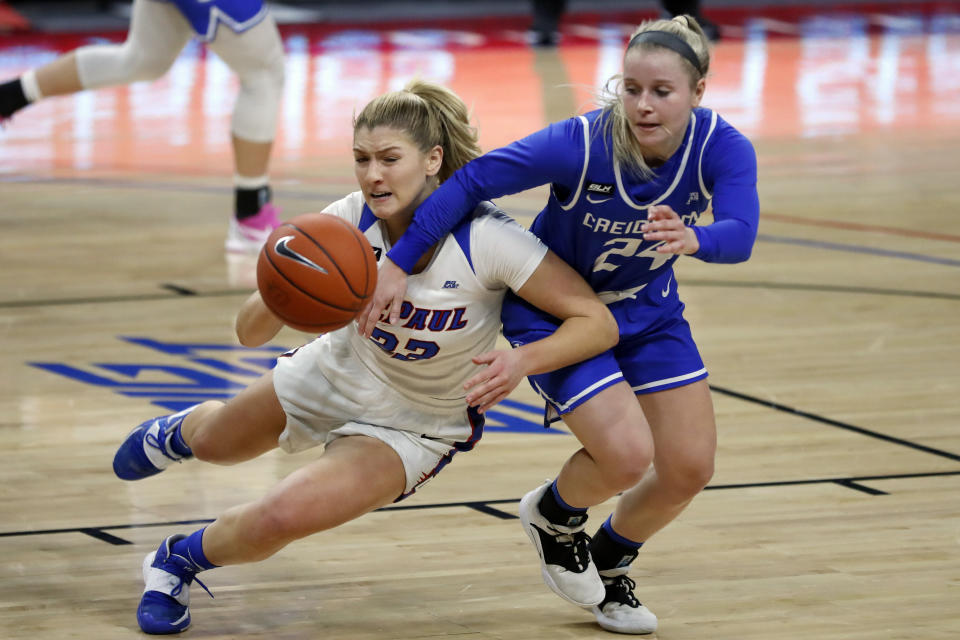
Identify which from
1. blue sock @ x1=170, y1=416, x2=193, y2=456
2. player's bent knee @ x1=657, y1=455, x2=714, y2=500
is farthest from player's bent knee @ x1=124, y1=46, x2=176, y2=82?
player's bent knee @ x1=657, y1=455, x2=714, y2=500

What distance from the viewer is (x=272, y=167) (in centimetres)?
934

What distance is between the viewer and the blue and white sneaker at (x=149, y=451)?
380cm

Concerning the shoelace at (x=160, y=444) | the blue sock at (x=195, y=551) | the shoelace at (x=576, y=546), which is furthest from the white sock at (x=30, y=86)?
the shoelace at (x=576, y=546)

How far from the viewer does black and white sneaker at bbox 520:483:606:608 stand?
11.2 feet

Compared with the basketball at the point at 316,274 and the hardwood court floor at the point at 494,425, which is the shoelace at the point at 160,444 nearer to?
the hardwood court floor at the point at 494,425

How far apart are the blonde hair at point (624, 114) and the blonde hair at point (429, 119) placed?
315mm

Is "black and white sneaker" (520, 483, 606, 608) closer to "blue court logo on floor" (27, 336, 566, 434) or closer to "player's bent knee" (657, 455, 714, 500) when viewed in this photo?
"player's bent knee" (657, 455, 714, 500)

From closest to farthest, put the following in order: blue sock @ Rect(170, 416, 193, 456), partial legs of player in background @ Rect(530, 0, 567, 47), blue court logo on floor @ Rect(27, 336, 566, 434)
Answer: blue sock @ Rect(170, 416, 193, 456) → blue court logo on floor @ Rect(27, 336, 566, 434) → partial legs of player in background @ Rect(530, 0, 567, 47)

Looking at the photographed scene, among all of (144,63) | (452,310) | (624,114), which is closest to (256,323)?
(452,310)

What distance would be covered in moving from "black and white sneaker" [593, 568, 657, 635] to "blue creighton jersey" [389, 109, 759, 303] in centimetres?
70

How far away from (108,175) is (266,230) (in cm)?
238

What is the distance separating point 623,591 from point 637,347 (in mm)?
544

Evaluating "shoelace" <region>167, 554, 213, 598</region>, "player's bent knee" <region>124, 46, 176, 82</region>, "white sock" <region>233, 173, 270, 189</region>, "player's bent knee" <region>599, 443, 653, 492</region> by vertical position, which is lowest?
"white sock" <region>233, 173, 270, 189</region>

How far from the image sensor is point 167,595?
10.9 feet
